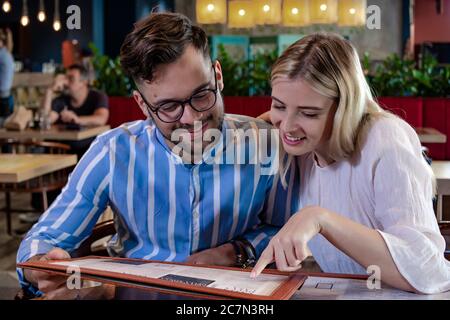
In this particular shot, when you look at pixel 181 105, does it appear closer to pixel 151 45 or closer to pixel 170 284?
pixel 151 45

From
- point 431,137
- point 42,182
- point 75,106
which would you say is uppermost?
point 75,106

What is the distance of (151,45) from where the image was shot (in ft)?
3.99

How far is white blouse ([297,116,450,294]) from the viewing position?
1.04 m

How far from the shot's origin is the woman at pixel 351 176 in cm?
103

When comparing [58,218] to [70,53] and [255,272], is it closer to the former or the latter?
[255,272]

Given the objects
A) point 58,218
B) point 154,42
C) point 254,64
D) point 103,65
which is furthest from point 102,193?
point 103,65

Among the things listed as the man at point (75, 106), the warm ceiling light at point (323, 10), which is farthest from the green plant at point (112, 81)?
the warm ceiling light at point (323, 10)

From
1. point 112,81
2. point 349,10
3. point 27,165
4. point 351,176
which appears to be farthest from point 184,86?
point 112,81

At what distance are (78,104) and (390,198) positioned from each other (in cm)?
422

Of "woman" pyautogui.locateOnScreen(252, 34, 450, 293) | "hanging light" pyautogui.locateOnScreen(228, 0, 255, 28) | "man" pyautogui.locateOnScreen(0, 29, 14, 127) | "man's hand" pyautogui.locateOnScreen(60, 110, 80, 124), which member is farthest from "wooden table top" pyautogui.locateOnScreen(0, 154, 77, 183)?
"man" pyautogui.locateOnScreen(0, 29, 14, 127)

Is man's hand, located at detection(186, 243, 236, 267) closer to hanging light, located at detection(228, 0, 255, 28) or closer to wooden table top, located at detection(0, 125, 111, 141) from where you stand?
hanging light, located at detection(228, 0, 255, 28)

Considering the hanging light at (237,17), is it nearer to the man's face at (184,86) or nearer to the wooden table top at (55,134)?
the man's face at (184,86)

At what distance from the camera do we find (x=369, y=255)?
1043 mm

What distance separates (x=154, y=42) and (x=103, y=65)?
4152 mm
